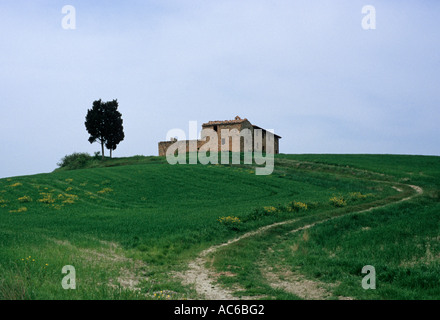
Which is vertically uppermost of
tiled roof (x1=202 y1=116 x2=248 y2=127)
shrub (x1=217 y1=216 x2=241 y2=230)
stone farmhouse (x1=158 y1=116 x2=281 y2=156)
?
tiled roof (x1=202 y1=116 x2=248 y2=127)

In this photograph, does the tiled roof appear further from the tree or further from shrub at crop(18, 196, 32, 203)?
shrub at crop(18, 196, 32, 203)

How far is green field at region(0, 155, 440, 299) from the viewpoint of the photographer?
10.4 m

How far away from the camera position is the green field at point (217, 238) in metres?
10.4

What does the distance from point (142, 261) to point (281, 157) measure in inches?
2074

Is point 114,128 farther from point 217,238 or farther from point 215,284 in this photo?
point 215,284

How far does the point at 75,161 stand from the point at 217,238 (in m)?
71.2

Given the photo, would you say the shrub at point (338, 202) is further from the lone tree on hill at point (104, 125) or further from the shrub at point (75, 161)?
the lone tree on hill at point (104, 125)

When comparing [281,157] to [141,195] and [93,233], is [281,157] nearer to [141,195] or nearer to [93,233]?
[141,195]

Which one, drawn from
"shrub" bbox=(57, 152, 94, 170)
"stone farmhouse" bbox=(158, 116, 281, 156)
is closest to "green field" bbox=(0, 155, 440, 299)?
"stone farmhouse" bbox=(158, 116, 281, 156)

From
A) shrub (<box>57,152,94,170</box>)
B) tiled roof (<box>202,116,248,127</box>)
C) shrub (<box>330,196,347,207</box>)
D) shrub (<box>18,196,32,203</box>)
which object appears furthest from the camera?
shrub (<box>57,152,94,170</box>)

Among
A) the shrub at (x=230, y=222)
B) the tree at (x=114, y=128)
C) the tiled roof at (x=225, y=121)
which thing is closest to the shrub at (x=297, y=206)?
the shrub at (x=230, y=222)

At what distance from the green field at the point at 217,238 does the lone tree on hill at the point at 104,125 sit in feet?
146

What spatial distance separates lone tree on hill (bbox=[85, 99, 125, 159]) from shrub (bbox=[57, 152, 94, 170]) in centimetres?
423

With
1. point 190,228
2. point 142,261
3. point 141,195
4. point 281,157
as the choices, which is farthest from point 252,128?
point 142,261
